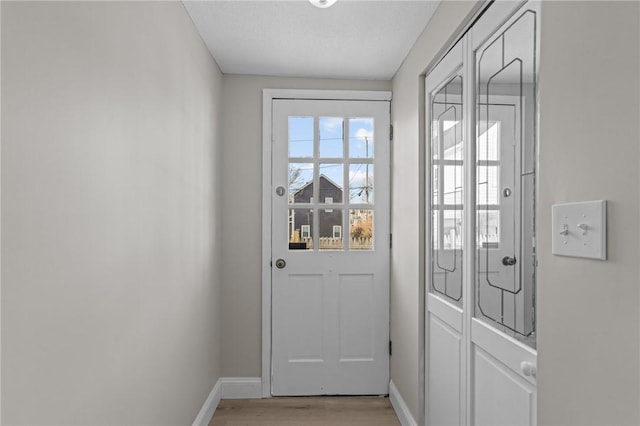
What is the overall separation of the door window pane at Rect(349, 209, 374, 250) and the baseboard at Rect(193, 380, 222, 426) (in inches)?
51.1

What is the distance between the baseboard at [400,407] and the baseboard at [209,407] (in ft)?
3.82

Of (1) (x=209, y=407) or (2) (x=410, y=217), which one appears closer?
(2) (x=410, y=217)

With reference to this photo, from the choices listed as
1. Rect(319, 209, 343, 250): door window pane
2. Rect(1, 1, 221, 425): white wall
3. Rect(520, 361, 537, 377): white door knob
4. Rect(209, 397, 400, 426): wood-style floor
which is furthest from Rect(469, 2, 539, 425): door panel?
Rect(319, 209, 343, 250): door window pane

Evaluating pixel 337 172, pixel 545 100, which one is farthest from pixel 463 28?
pixel 337 172

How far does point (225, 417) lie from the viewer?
2723 millimetres

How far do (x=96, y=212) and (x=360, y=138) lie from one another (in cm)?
212

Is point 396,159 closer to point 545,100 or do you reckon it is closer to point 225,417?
point 545,100

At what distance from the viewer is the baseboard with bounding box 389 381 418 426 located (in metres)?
2.51

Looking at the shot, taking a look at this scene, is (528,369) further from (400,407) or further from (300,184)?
(300,184)

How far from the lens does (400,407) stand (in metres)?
2.70

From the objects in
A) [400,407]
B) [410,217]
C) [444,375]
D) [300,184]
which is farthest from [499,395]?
[300,184]

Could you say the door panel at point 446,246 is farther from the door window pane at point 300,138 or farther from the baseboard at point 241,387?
the baseboard at point 241,387

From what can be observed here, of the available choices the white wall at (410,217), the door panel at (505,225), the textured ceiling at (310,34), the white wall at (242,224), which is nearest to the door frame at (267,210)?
the white wall at (242,224)

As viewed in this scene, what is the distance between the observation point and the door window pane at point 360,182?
3.02 meters
